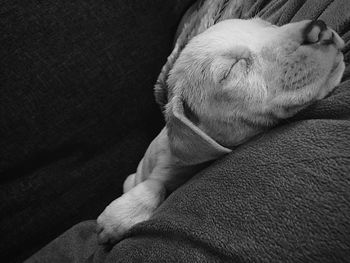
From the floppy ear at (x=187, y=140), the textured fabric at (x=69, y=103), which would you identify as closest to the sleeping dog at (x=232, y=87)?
the floppy ear at (x=187, y=140)

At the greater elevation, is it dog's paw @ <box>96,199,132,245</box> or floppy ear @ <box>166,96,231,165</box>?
floppy ear @ <box>166,96,231,165</box>

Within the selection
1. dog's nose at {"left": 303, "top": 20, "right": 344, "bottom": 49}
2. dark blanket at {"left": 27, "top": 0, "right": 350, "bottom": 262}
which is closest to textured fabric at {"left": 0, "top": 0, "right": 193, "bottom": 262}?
dark blanket at {"left": 27, "top": 0, "right": 350, "bottom": 262}

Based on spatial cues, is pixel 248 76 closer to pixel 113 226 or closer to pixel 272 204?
pixel 272 204

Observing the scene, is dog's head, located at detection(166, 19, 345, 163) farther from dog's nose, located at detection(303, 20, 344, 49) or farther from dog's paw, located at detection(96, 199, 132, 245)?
dog's paw, located at detection(96, 199, 132, 245)

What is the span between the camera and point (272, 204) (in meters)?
0.76

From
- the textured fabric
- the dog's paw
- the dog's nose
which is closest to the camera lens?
the dog's nose

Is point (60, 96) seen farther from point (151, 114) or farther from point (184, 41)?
point (184, 41)

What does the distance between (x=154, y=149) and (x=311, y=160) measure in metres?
0.91

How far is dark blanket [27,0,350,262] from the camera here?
686 mm

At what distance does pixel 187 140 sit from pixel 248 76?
26cm

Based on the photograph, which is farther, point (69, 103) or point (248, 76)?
point (69, 103)

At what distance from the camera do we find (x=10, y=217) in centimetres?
172

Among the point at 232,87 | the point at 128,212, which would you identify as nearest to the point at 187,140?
the point at 232,87

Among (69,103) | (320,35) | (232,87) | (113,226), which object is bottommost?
(113,226)
